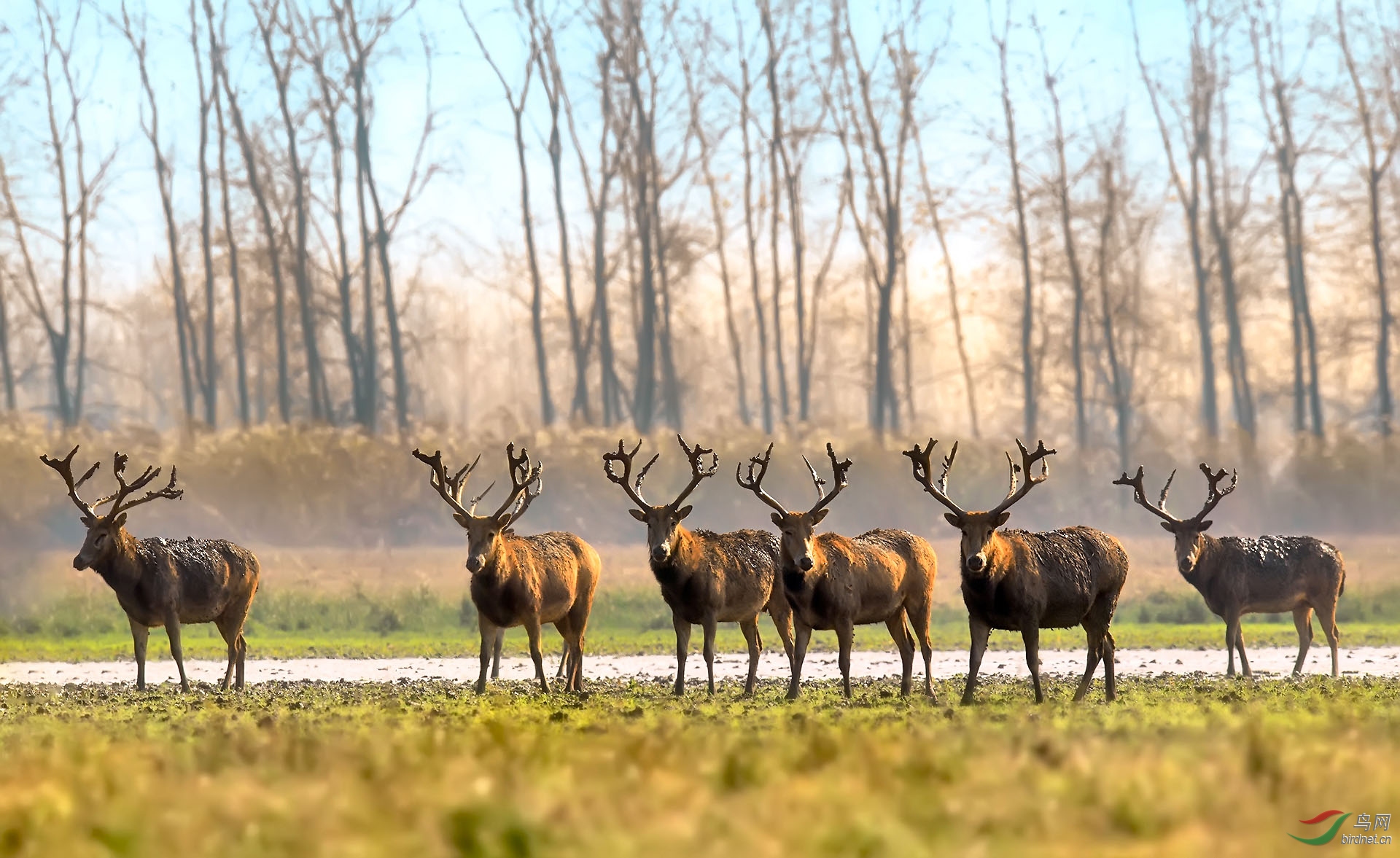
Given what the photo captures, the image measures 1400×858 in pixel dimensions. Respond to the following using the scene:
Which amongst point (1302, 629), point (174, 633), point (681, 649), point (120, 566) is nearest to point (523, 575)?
point (681, 649)

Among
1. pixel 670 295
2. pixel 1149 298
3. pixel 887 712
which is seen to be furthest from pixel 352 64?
pixel 887 712

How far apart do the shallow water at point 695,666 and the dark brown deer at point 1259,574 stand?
33.3 inches

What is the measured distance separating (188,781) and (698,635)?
24.6 metres

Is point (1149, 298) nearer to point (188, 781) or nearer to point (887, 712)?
point (887, 712)

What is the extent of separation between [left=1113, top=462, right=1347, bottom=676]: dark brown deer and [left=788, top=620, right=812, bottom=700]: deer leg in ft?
24.2

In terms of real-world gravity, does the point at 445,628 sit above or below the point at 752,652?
below

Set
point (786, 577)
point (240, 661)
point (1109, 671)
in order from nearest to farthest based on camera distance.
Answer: point (1109, 671)
point (786, 577)
point (240, 661)

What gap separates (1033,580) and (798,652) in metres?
2.60

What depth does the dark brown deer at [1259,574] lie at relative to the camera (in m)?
23.4

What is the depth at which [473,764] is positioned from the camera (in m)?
9.70

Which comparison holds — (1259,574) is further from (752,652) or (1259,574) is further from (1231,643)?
(752,652)

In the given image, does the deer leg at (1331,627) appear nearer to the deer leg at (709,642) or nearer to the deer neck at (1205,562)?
the deer neck at (1205,562)

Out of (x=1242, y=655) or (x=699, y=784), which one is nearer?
(x=699, y=784)

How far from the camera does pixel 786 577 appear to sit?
1769cm
